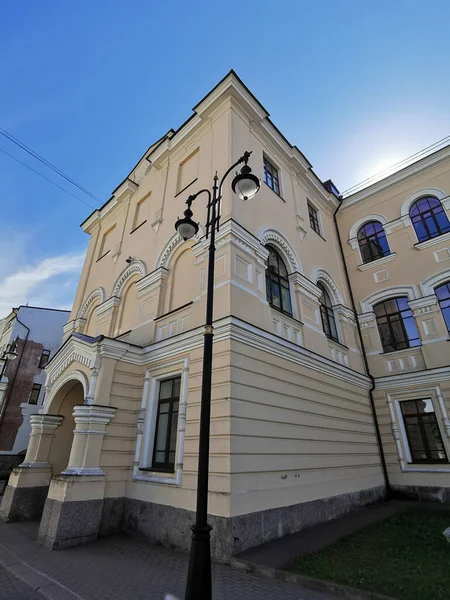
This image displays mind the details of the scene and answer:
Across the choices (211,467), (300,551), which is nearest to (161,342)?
(211,467)

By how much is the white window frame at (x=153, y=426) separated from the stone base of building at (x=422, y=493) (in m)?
8.79

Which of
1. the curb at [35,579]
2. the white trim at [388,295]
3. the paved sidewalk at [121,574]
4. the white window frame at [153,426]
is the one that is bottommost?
the curb at [35,579]

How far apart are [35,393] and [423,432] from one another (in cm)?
2443

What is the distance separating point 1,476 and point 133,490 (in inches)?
336

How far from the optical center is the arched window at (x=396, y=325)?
12602 millimetres

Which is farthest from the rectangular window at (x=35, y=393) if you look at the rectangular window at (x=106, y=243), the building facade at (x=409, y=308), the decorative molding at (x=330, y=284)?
the building facade at (x=409, y=308)

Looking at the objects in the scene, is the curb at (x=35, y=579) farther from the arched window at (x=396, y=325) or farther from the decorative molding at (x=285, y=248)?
the arched window at (x=396, y=325)

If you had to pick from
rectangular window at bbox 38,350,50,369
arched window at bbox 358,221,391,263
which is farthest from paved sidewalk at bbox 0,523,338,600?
rectangular window at bbox 38,350,50,369

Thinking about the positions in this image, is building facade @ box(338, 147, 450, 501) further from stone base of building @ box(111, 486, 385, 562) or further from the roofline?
stone base of building @ box(111, 486, 385, 562)

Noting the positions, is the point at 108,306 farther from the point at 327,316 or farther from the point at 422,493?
the point at 422,493

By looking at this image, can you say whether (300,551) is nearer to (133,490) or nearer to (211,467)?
(211,467)

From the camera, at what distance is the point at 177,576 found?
5.04 metres

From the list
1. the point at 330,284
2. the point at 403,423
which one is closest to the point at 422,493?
the point at 403,423

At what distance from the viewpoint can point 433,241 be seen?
1310 cm
